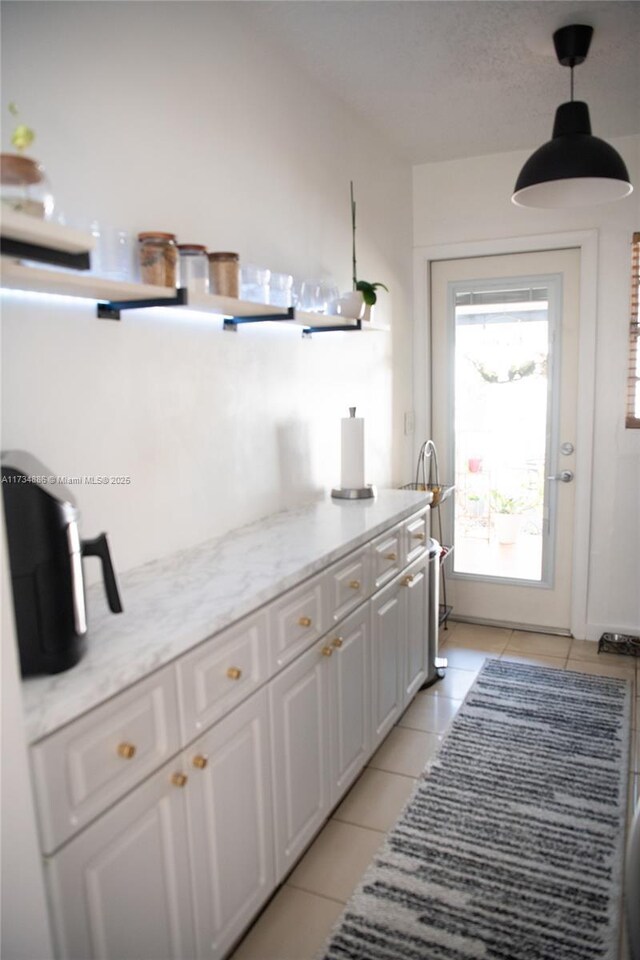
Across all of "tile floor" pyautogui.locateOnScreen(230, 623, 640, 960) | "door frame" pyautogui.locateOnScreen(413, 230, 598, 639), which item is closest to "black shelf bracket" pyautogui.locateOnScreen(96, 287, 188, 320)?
"tile floor" pyautogui.locateOnScreen(230, 623, 640, 960)

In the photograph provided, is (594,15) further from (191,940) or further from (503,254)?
(191,940)

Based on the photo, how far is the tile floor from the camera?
1.82 meters

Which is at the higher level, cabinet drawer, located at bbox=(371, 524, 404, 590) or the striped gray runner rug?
cabinet drawer, located at bbox=(371, 524, 404, 590)

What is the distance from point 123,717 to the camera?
1241mm

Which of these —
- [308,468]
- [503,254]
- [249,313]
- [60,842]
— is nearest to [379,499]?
[308,468]

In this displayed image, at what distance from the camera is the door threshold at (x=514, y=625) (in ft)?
13.0

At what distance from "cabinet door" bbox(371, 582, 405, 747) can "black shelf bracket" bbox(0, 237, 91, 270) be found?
1568 millimetres

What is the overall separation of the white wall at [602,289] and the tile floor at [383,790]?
0.40 metres

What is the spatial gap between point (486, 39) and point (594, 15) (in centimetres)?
37

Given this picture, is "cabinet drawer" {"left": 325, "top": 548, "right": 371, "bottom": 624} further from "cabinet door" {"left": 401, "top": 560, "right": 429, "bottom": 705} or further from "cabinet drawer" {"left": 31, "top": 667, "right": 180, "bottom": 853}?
"cabinet drawer" {"left": 31, "top": 667, "right": 180, "bottom": 853}

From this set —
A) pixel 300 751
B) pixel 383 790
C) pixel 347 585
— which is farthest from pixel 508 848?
pixel 347 585

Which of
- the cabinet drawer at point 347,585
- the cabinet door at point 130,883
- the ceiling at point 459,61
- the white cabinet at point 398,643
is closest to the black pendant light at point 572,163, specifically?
the ceiling at point 459,61

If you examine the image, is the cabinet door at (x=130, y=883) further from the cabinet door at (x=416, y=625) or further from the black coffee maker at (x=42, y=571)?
the cabinet door at (x=416, y=625)

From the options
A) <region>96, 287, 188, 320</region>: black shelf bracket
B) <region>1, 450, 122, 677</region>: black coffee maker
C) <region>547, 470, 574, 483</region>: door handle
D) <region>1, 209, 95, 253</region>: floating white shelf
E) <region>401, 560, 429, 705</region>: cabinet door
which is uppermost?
<region>1, 209, 95, 253</region>: floating white shelf
